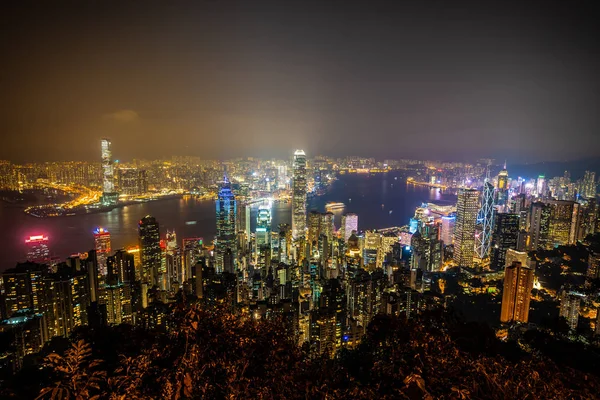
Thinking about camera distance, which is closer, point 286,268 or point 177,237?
point 286,268

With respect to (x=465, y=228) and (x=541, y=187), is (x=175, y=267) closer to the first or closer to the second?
(x=465, y=228)

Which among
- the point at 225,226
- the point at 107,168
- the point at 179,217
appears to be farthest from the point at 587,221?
the point at 107,168

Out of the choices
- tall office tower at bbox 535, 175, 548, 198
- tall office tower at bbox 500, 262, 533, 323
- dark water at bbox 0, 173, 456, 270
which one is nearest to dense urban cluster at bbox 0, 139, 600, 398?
tall office tower at bbox 500, 262, 533, 323

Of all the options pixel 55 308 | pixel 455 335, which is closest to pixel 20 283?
pixel 55 308

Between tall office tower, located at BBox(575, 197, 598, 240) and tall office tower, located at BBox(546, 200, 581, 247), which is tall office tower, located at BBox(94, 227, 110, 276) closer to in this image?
tall office tower, located at BBox(546, 200, 581, 247)

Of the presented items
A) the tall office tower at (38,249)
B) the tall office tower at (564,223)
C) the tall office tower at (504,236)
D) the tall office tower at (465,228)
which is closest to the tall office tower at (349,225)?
the tall office tower at (465,228)

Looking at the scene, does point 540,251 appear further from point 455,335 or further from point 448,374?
point 448,374

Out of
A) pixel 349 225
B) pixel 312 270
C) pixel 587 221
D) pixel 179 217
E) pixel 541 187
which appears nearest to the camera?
pixel 312 270
